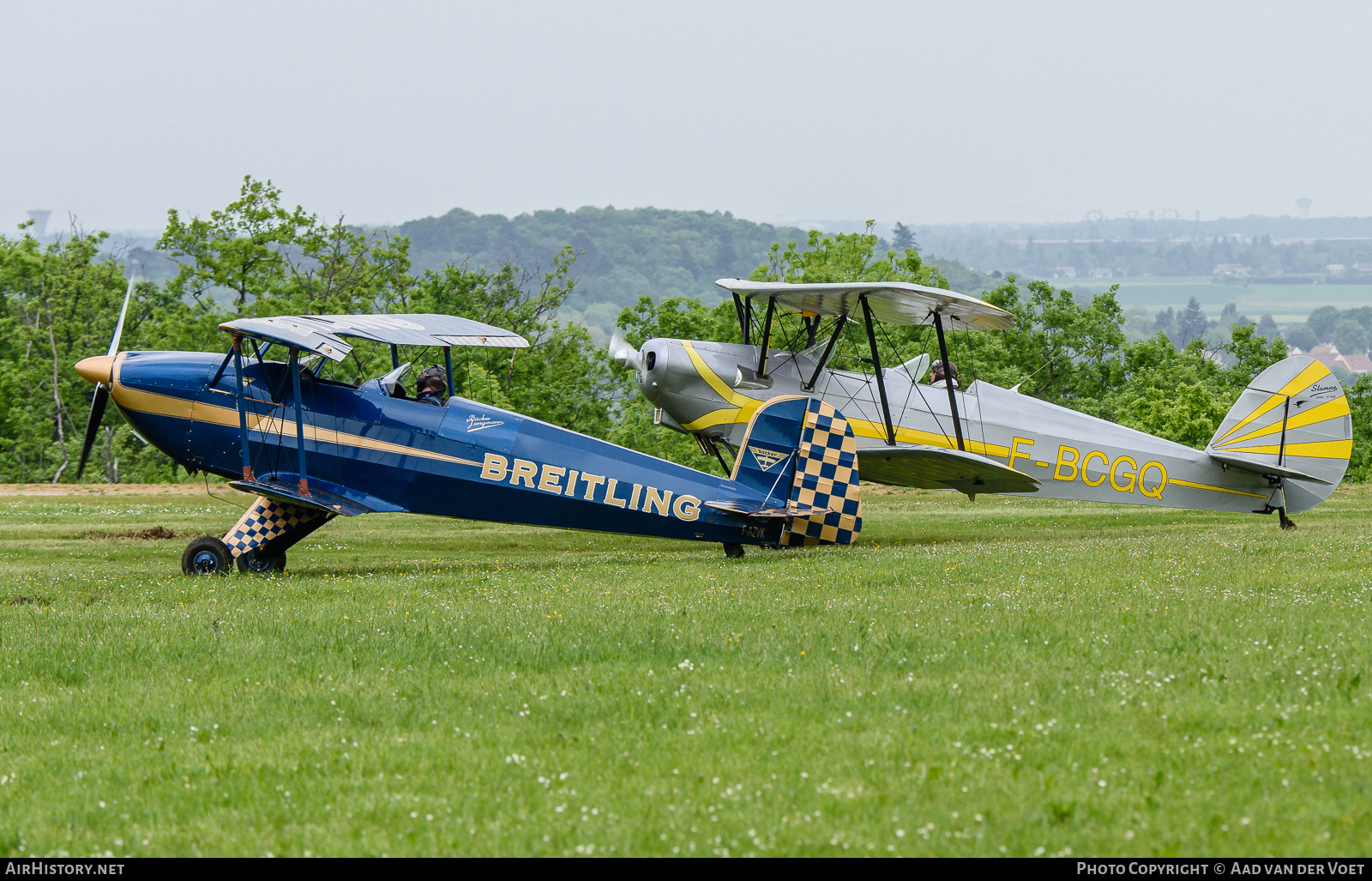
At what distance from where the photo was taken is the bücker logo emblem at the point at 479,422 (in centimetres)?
1406

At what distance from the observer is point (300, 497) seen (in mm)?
13305

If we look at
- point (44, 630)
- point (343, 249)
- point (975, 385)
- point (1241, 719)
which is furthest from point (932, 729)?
point (343, 249)

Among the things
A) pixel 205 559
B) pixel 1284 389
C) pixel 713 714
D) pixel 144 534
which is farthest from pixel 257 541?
pixel 1284 389

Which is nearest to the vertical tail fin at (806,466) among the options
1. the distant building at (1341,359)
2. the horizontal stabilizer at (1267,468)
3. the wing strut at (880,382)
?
the wing strut at (880,382)

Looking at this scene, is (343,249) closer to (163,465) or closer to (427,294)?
(427,294)

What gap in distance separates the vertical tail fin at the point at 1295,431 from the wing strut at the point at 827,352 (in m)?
6.18

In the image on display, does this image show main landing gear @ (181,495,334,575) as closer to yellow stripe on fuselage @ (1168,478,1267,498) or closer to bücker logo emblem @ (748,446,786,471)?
bücker logo emblem @ (748,446,786,471)

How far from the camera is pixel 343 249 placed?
189 ft

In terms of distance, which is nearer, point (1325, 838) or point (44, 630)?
point (1325, 838)

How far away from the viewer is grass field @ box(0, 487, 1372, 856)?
4.67 m

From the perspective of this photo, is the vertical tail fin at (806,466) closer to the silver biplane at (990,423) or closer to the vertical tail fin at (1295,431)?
the silver biplane at (990,423)

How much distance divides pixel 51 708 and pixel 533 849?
158 inches

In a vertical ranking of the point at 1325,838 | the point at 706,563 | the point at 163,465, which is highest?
the point at 1325,838

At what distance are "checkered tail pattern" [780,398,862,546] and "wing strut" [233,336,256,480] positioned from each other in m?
6.45
